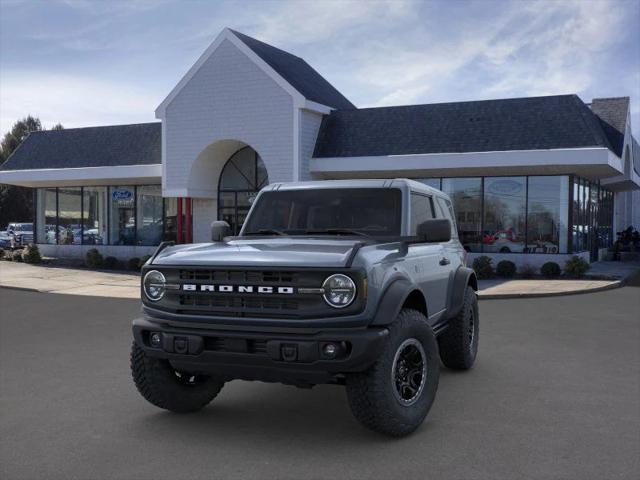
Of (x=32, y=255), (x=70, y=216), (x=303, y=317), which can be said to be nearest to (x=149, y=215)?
(x=70, y=216)

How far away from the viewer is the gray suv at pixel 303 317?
4.81 m

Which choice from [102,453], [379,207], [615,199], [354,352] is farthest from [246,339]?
[615,199]

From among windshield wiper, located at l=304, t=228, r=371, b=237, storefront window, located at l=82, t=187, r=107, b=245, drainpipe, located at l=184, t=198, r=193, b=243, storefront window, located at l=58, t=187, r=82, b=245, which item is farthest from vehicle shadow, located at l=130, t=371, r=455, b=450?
storefront window, located at l=58, t=187, r=82, b=245

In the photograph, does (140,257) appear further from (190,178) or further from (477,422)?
(477,422)

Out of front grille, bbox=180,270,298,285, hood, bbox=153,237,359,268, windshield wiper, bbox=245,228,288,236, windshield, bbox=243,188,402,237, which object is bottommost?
front grille, bbox=180,270,298,285

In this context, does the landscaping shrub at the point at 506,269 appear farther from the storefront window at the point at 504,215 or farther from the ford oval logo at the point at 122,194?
the ford oval logo at the point at 122,194

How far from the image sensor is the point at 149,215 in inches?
1099

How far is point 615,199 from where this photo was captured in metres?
35.3

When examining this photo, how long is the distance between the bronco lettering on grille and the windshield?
4.45ft

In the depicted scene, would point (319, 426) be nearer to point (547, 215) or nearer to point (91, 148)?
point (547, 215)

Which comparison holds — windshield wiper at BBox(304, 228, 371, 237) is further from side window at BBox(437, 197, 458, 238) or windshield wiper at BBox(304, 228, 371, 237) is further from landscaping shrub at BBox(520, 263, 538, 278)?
landscaping shrub at BBox(520, 263, 538, 278)

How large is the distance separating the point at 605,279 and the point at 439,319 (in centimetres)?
1453

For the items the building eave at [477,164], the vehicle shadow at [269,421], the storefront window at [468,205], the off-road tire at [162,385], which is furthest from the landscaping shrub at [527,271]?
the off-road tire at [162,385]

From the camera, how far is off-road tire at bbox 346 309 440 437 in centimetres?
489
